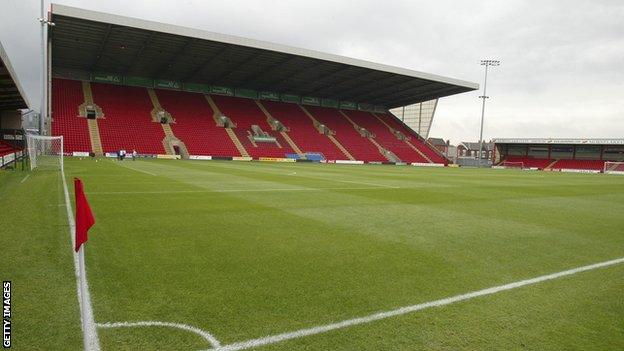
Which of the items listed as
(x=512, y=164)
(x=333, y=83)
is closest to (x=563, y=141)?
(x=512, y=164)

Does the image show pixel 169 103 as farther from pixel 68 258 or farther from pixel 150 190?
pixel 68 258

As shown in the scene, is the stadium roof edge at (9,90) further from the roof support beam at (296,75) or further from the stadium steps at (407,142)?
the stadium steps at (407,142)

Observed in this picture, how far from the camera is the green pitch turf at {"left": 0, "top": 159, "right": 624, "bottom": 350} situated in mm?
3477

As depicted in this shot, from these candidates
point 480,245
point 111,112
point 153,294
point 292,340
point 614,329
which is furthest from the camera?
point 111,112

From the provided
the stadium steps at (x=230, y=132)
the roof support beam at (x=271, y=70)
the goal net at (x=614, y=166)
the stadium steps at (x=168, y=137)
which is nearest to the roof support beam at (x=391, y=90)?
the roof support beam at (x=271, y=70)

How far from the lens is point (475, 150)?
116062 millimetres

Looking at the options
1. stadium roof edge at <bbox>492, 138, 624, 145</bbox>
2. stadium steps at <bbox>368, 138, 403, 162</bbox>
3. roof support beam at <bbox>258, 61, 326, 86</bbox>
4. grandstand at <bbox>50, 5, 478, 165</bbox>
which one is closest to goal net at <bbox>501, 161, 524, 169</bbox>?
stadium roof edge at <bbox>492, 138, 624, 145</bbox>

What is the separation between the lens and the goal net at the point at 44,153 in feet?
72.6

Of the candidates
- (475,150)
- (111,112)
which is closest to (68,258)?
(111,112)

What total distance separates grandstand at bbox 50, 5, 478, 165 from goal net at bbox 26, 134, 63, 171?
27.4ft

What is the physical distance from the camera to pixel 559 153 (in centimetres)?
6956

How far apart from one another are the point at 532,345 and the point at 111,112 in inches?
1994

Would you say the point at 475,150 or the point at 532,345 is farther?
the point at 475,150

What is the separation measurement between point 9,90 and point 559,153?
7772 centimetres
